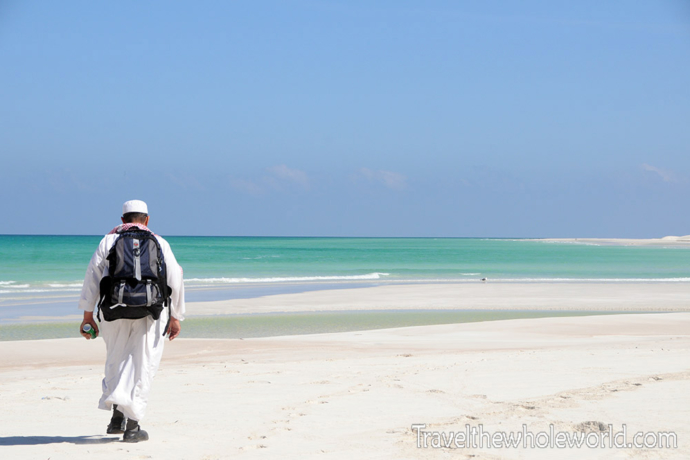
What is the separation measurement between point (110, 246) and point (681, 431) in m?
4.39

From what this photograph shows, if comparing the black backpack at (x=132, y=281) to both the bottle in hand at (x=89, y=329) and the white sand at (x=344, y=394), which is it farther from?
the white sand at (x=344, y=394)

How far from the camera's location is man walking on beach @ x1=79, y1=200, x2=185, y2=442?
4430 millimetres

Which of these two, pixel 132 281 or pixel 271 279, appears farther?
pixel 271 279

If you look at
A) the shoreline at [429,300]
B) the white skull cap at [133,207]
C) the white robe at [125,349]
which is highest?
the white skull cap at [133,207]

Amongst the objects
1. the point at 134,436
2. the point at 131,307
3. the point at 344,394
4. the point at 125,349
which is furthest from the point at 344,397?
the point at 131,307

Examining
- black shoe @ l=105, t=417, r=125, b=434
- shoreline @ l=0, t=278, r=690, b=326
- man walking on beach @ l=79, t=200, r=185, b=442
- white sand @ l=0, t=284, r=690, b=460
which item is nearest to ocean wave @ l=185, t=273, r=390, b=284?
shoreline @ l=0, t=278, r=690, b=326

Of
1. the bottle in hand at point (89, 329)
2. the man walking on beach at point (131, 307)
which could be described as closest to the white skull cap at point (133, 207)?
the man walking on beach at point (131, 307)

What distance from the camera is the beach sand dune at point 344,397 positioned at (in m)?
4.48

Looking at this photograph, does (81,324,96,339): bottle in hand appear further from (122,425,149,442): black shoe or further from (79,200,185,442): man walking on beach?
(122,425,149,442): black shoe

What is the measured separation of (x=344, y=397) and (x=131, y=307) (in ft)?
8.23

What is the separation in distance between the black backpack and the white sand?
959 mm

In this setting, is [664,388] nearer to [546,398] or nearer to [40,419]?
[546,398]

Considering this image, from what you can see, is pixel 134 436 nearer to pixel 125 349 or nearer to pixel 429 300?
pixel 125 349

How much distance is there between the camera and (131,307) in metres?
4.42
